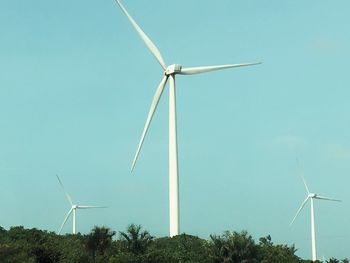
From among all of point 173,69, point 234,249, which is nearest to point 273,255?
point 234,249

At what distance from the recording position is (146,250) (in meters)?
68.1

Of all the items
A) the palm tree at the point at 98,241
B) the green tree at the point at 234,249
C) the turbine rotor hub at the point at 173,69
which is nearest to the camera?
the green tree at the point at 234,249

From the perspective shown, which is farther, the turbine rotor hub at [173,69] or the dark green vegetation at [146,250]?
the turbine rotor hub at [173,69]

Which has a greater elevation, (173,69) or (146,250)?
(173,69)

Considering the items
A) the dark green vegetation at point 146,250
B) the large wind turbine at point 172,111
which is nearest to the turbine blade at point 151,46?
the large wind turbine at point 172,111

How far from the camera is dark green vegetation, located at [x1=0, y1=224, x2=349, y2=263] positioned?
206 ft

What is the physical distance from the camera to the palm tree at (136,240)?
6806 centimetres

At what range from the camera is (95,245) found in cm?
6938

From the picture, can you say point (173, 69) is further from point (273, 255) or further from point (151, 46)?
point (273, 255)

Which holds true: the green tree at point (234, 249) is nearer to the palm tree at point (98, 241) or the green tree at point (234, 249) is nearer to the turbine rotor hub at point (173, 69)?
the palm tree at point (98, 241)

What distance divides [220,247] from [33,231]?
4398 centimetres

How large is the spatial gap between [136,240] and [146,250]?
1.47m

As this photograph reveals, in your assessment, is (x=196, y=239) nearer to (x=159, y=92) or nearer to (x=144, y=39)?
(x=159, y=92)

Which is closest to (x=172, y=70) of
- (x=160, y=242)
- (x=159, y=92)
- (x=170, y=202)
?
(x=159, y=92)
